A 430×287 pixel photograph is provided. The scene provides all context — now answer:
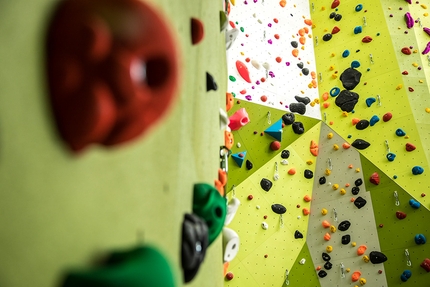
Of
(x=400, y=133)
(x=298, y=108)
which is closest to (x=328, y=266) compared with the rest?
(x=400, y=133)

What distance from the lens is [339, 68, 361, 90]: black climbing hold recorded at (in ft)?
14.9

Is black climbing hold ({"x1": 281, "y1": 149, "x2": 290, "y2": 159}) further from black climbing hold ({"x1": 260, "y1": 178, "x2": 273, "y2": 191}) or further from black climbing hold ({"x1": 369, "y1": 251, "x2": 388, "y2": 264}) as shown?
black climbing hold ({"x1": 369, "y1": 251, "x2": 388, "y2": 264})

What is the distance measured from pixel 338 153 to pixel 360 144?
0.30m

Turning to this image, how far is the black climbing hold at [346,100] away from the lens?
448cm

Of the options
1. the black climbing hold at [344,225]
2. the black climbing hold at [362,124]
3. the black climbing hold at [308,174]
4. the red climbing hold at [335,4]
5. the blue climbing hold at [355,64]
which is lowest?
the black climbing hold at [344,225]

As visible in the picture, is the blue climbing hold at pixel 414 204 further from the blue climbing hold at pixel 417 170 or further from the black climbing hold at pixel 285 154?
the black climbing hold at pixel 285 154

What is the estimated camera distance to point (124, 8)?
465 mm

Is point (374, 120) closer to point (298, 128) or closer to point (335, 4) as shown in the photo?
point (298, 128)

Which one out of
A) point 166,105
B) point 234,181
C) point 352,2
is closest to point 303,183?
point 234,181

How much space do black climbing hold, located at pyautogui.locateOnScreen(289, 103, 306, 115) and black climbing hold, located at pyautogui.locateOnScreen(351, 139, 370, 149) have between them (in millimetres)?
764

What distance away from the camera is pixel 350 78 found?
15.1 feet

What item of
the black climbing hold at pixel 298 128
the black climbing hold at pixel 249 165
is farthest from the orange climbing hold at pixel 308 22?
the black climbing hold at pixel 249 165

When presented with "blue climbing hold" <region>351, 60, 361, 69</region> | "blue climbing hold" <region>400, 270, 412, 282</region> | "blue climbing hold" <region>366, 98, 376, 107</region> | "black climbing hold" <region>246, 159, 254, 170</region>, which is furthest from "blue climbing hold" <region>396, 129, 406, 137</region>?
"black climbing hold" <region>246, 159, 254, 170</region>

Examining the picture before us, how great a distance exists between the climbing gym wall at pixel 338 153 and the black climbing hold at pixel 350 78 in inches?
0.6
